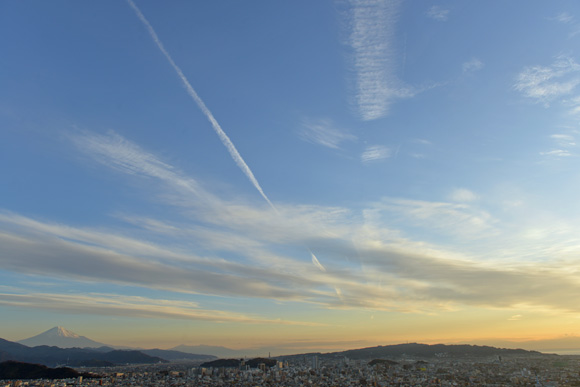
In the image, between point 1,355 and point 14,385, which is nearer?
point 14,385

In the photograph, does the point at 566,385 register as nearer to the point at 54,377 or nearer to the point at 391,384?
the point at 391,384

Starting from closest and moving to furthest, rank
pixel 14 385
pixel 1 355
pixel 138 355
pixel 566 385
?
pixel 566 385
pixel 14 385
pixel 1 355
pixel 138 355

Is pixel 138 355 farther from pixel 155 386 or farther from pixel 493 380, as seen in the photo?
pixel 493 380

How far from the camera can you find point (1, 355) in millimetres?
137375

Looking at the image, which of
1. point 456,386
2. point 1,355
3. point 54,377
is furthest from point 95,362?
point 456,386

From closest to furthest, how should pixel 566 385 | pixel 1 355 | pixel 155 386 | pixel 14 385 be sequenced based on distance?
pixel 566 385, pixel 14 385, pixel 155 386, pixel 1 355

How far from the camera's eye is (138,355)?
623ft

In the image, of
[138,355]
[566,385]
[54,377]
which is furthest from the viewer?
[138,355]

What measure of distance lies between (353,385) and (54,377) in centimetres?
6112

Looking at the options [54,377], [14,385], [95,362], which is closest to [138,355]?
[95,362]

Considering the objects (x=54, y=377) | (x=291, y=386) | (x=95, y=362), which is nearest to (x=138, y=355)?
(x=95, y=362)

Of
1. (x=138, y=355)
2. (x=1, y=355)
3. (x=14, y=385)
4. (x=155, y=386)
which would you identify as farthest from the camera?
(x=138, y=355)

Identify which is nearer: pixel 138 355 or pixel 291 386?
pixel 291 386

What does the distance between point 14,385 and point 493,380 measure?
74.5 m
